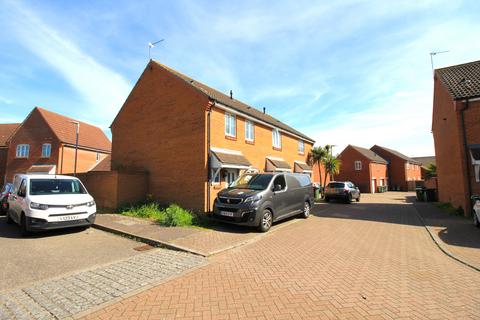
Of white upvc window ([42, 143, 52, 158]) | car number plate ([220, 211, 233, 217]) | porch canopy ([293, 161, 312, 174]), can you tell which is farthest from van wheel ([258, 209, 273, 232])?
white upvc window ([42, 143, 52, 158])

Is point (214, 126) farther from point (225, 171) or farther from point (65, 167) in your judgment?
point (65, 167)

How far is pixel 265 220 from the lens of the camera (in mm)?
9008

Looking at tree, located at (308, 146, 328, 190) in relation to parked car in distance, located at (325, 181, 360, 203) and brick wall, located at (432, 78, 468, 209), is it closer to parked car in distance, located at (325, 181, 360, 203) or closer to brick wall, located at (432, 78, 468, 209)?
parked car in distance, located at (325, 181, 360, 203)

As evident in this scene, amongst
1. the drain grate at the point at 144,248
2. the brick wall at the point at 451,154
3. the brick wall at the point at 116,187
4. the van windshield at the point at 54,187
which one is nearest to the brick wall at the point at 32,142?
the brick wall at the point at 116,187

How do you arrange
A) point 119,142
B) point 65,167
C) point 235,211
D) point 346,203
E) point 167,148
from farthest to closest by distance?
point 65,167, point 346,203, point 119,142, point 167,148, point 235,211

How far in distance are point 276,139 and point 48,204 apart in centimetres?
1408

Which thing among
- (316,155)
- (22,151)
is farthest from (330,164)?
(22,151)

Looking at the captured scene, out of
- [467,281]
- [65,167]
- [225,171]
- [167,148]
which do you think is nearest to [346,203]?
[225,171]

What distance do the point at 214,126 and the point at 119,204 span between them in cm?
603

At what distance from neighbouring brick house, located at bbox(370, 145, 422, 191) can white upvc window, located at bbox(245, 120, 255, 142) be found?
41.0m

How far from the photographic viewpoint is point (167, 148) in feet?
45.7

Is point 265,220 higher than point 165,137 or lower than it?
lower

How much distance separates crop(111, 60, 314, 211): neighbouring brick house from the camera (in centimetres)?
1239

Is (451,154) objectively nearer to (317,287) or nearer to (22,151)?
(317,287)
